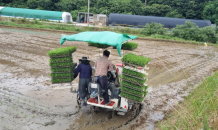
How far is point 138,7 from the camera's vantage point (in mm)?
39750

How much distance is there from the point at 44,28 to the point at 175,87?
18.1 m

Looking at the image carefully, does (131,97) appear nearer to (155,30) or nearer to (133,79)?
(133,79)

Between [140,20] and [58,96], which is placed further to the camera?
[140,20]

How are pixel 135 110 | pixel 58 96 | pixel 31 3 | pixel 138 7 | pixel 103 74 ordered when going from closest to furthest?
pixel 103 74 → pixel 135 110 → pixel 58 96 → pixel 138 7 → pixel 31 3

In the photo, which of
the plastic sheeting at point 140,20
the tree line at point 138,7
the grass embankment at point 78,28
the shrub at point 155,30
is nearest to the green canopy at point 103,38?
the grass embankment at point 78,28

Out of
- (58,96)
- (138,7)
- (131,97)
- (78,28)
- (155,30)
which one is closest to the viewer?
(131,97)

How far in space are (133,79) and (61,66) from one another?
A: 86.2 inches

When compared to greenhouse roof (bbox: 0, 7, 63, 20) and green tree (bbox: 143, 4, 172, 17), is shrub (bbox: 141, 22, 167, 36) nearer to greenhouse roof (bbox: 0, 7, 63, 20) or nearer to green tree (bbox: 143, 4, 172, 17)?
greenhouse roof (bbox: 0, 7, 63, 20)

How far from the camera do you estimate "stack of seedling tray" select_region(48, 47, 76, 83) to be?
5.90 meters

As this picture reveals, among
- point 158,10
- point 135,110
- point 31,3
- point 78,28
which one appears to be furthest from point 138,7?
point 135,110

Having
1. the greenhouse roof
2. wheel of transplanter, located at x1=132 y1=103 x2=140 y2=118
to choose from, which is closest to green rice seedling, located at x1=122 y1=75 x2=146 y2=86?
wheel of transplanter, located at x1=132 y1=103 x2=140 y2=118

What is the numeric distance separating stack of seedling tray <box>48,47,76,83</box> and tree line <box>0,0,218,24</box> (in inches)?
1285

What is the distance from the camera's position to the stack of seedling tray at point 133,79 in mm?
5457

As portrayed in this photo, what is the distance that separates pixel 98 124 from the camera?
5.46 m
